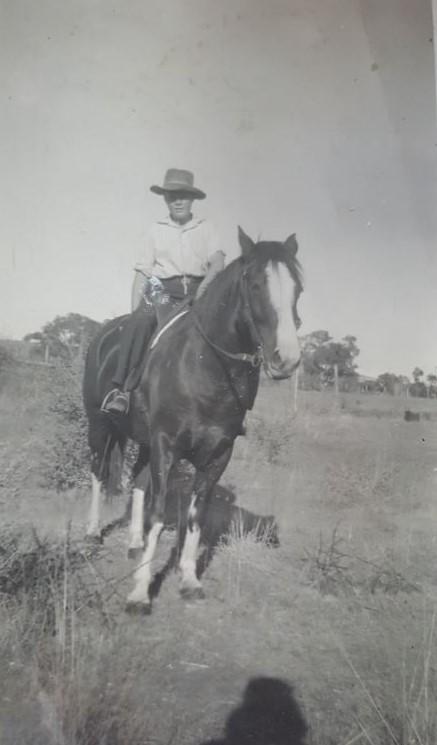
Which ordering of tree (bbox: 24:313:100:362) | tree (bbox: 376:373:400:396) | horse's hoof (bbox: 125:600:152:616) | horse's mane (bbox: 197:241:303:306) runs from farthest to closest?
tree (bbox: 376:373:400:396)
tree (bbox: 24:313:100:362)
horse's hoof (bbox: 125:600:152:616)
horse's mane (bbox: 197:241:303:306)

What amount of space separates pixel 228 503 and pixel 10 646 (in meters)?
4.78

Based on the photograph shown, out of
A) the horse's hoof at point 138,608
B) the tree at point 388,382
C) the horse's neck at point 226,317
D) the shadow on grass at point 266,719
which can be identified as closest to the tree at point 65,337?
the horse's neck at point 226,317

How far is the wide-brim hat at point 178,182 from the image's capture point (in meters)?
4.98

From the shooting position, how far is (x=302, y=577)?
4516mm

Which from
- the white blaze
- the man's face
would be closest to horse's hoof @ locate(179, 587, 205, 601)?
the white blaze

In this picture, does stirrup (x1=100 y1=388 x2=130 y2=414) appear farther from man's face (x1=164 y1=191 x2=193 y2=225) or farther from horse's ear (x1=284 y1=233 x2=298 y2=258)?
horse's ear (x1=284 y1=233 x2=298 y2=258)

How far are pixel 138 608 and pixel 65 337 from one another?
5.48 m

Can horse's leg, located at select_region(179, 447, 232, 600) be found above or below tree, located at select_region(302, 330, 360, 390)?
below

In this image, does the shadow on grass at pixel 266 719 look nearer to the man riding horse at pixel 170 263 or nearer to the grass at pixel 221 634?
the grass at pixel 221 634

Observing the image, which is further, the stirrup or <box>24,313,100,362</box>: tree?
<box>24,313,100,362</box>: tree

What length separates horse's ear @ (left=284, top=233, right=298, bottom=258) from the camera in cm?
383

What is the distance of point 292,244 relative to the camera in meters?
3.88

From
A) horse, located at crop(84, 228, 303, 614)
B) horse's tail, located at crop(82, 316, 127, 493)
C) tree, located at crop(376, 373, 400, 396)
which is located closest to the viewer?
horse, located at crop(84, 228, 303, 614)

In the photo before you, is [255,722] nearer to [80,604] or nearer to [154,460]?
[80,604]
